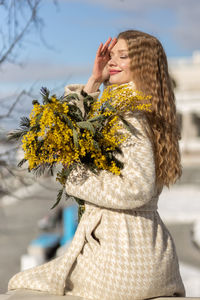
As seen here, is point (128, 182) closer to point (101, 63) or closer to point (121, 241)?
point (121, 241)

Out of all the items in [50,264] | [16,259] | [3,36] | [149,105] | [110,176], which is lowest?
[16,259]

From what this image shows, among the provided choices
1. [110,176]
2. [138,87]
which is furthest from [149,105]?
[110,176]

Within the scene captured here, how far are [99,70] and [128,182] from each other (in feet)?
2.73

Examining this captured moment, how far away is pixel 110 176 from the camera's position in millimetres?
2189

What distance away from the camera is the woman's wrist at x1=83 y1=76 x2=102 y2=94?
8.62 ft

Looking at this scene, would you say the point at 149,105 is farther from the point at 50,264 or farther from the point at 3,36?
the point at 3,36

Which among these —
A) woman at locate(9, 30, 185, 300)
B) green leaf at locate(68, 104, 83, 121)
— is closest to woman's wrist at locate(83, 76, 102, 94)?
woman at locate(9, 30, 185, 300)

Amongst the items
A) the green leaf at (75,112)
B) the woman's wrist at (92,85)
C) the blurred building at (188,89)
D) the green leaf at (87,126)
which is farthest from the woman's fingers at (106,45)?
the blurred building at (188,89)

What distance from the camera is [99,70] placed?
2.66 meters

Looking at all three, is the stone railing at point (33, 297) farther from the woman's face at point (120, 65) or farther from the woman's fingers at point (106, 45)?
the woman's fingers at point (106, 45)

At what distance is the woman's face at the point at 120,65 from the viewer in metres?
2.43

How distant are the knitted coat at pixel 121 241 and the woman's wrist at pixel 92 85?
0.46 meters

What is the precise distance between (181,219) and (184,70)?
40457 millimetres

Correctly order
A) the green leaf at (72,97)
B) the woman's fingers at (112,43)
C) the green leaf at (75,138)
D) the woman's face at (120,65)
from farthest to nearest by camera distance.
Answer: the woman's fingers at (112,43) → the woman's face at (120,65) → the green leaf at (72,97) → the green leaf at (75,138)
